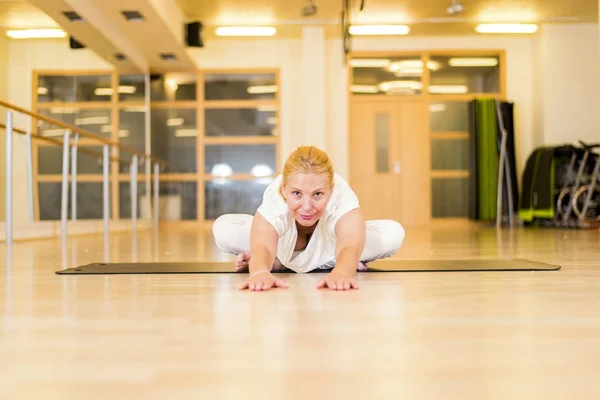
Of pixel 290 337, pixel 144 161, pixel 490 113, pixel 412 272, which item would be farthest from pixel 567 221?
pixel 290 337

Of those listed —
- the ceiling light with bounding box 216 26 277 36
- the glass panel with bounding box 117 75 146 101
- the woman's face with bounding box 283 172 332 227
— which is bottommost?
the woman's face with bounding box 283 172 332 227

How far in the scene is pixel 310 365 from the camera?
39.9 inches

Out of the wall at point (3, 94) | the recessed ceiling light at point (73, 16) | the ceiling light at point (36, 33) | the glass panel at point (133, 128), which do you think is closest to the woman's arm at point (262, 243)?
the wall at point (3, 94)

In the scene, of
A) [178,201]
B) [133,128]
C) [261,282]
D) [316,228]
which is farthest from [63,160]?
[261,282]

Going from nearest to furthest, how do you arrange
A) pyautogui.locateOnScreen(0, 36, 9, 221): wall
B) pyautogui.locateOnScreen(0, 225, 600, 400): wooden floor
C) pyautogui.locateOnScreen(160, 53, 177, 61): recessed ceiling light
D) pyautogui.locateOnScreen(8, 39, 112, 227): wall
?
1. pyautogui.locateOnScreen(0, 225, 600, 400): wooden floor
2. pyautogui.locateOnScreen(0, 36, 9, 221): wall
3. pyautogui.locateOnScreen(8, 39, 112, 227): wall
4. pyautogui.locateOnScreen(160, 53, 177, 61): recessed ceiling light

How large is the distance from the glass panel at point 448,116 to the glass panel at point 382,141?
68 centimetres

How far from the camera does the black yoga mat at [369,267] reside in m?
2.68

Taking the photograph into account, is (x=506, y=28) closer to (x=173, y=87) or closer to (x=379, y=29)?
(x=379, y=29)

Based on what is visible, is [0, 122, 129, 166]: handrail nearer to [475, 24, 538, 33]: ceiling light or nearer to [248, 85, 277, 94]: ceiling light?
[248, 85, 277, 94]: ceiling light

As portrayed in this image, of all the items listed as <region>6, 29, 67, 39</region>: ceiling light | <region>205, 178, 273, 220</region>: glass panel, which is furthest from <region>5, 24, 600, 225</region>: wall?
<region>6, 29, 67, 39</region>: ceiling light

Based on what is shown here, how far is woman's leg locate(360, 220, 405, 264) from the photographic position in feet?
8.50

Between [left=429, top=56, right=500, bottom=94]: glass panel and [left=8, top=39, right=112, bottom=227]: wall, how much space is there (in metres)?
4.72

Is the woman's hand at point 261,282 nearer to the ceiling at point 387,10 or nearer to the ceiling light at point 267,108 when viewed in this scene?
the ceiling at point 387,10

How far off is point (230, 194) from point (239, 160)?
525 mm
